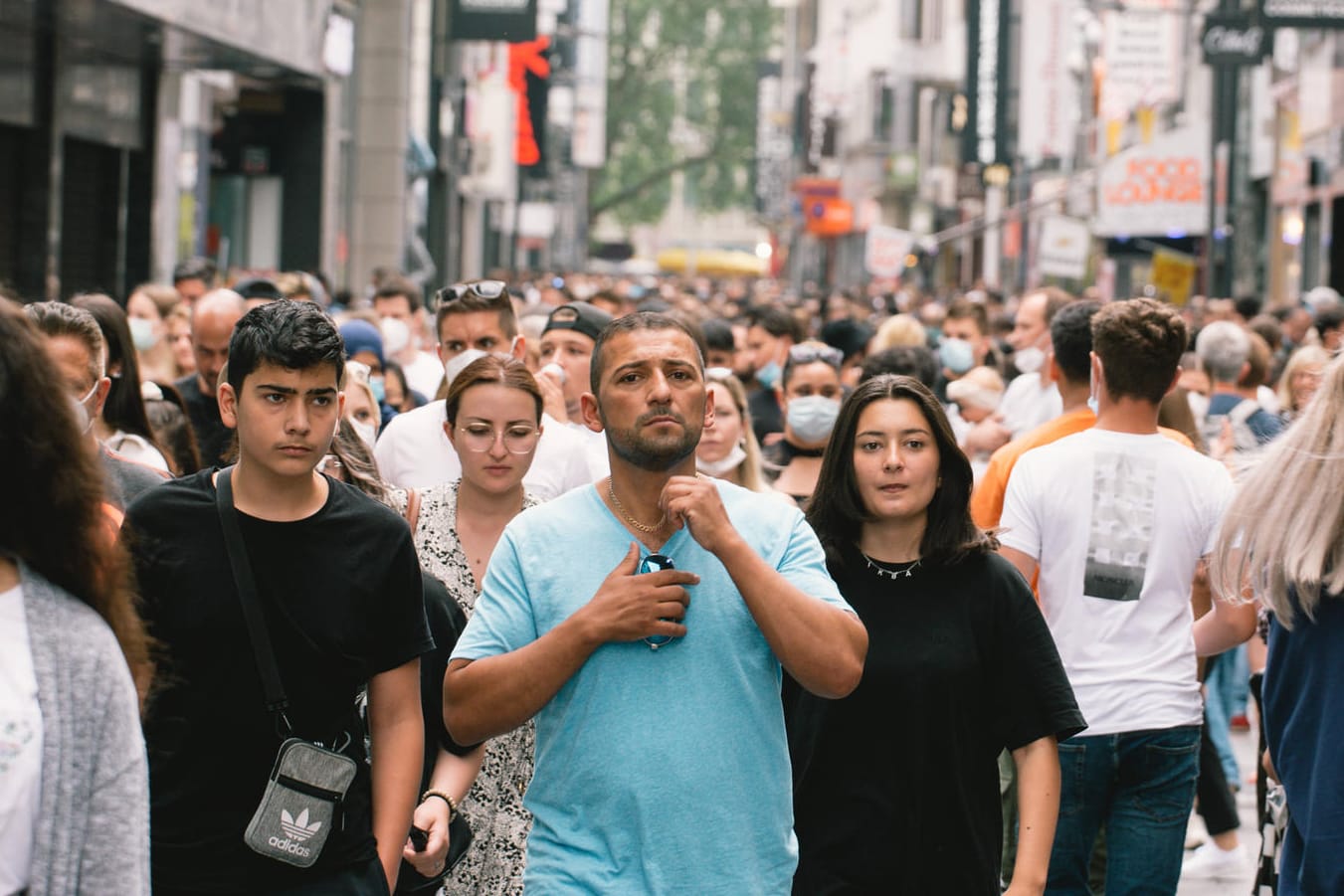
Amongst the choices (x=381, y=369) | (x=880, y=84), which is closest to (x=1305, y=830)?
(x=381, y=369)

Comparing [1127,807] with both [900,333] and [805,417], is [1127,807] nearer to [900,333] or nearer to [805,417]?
[805,417]

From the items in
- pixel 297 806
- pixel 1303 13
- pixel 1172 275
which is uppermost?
pixel 1303 13

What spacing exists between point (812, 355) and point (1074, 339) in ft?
6.49

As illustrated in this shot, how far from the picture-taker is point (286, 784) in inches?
145

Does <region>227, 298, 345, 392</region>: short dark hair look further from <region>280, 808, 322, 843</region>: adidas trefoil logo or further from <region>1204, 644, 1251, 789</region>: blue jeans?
<region>1204, 644, 1251, 789</region>: blue jeans

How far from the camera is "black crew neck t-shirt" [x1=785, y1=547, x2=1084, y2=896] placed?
14.3 feet

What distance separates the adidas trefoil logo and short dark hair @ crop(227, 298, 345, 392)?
86 centimetres

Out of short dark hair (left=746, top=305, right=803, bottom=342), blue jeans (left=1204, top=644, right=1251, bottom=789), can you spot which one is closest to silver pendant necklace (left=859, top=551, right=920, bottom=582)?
blue jeans (left=1204, top=644, right=1251, bottom=789)

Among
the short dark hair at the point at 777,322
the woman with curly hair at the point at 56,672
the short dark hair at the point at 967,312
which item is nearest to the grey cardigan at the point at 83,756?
the woman with curly hair at the point at 56,672

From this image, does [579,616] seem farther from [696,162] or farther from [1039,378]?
[696,162]

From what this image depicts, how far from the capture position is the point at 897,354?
27.9 feet

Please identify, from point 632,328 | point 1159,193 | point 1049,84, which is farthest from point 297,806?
point 1049,84

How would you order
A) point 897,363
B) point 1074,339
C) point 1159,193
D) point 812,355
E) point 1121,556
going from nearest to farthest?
point 1121,556 → point 1074,339 → point 897,363 → point 812,355 → point 1159,193

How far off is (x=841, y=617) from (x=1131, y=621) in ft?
7.67
